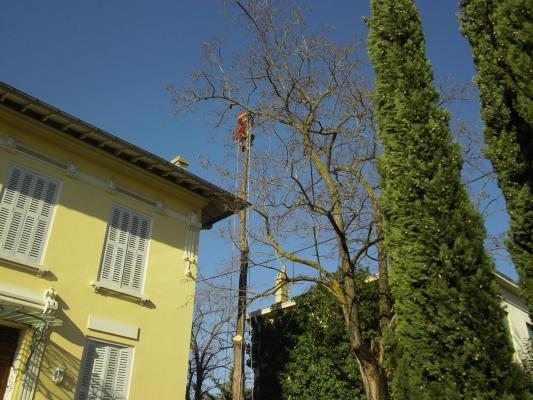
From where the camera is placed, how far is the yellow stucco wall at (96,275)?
947 cm

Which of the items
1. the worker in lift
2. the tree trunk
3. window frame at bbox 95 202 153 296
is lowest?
the tree trunk

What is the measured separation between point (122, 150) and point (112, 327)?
3819 mm

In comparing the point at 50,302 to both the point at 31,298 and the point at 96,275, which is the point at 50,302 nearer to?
the point at 31,298

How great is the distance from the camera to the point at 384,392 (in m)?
8.87

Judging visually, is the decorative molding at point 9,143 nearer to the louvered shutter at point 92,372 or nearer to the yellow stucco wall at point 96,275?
the yellow stucco wall at point 96,275

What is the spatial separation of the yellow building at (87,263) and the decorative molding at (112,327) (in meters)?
0.02

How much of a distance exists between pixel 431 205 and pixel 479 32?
4.54 m

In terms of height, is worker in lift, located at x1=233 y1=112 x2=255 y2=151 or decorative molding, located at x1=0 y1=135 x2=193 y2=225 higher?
worker in lift, located at x1=233 y1=112 x2=255 y2=151

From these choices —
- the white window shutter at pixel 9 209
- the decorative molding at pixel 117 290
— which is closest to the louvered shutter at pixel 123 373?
the decorative molding at pixel 117 290

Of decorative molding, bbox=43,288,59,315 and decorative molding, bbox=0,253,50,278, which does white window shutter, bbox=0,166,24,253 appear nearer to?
decorative molding, bbox=0,253,50,278

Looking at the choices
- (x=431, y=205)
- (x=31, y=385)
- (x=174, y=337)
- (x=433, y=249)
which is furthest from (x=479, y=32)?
(x=31, y=385)

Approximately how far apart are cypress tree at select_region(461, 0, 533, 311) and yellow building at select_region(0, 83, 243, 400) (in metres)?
6.01

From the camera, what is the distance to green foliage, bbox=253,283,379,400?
13781mm

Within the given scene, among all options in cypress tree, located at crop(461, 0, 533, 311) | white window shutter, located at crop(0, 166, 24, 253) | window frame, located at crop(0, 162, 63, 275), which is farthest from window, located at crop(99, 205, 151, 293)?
cypress tree, located at crop(461, 0, 533, 311)
